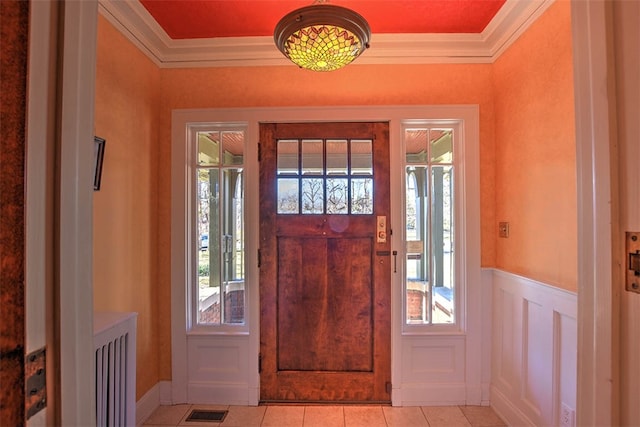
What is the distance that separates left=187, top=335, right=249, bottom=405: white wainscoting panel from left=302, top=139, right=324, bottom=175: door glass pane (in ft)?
Answer: 4.44

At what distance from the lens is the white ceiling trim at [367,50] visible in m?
2.07

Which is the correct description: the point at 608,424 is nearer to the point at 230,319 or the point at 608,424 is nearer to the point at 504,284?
the point at 504,284

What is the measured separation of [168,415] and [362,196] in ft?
6.85

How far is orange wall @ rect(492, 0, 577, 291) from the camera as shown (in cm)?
157

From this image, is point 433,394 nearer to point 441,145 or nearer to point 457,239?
point 457,239

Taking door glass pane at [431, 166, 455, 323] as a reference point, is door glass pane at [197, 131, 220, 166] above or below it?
above

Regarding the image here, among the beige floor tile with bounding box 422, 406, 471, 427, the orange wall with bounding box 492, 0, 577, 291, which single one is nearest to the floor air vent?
the beige floor tile with bounding box 422, 406, 471, 427

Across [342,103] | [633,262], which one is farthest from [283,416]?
[342,103]

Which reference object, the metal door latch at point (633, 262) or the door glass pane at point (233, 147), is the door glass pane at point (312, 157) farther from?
the metal door latch at point (633, 262)

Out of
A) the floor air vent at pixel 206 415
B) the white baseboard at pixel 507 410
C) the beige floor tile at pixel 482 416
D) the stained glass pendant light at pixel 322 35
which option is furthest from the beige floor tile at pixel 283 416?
the stained glass pendant light at pixel 322 35

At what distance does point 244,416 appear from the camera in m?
2.07

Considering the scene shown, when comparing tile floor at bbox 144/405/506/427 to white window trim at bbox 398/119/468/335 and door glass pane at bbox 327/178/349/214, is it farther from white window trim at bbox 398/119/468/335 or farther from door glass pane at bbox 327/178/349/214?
door glass pane at bbox 327/178/349/214

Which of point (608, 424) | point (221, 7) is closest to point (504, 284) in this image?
point (608, 424)

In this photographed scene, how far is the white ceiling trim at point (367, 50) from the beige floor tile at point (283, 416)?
2.53m
